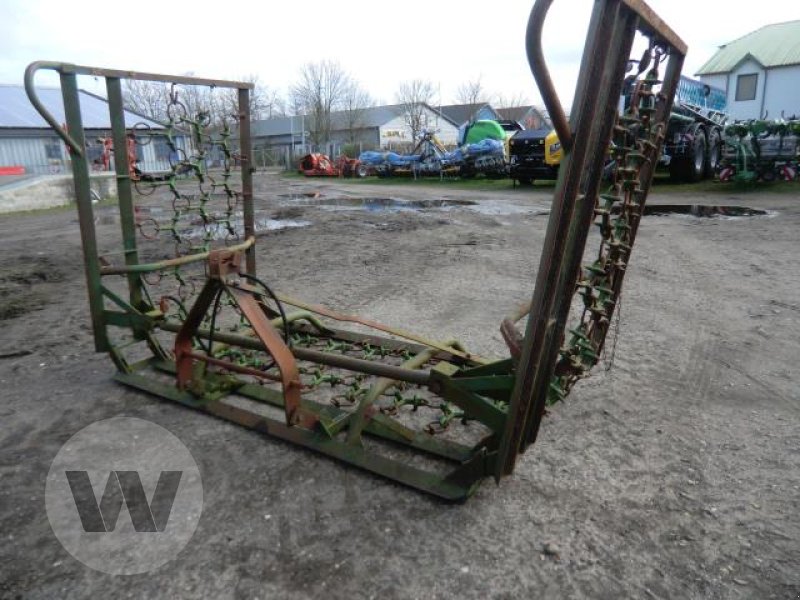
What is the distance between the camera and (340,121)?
56.3 m

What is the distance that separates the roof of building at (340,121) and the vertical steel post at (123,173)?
50883mm

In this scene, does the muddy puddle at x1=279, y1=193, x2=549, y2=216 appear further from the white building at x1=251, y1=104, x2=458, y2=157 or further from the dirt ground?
the white building at x1=251, y1=104, x2=458, y2=157

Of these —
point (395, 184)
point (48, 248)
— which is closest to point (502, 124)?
point (395, 184)

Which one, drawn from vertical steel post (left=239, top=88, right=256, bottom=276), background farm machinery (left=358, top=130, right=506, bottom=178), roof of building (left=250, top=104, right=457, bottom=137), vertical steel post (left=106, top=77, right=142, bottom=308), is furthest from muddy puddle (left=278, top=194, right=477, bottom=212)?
roof of building (left=250, top=104, right=457, bottom=137)

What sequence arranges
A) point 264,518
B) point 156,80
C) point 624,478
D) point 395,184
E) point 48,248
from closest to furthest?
point 264,518 < point 624,478 < point 156,80 < point 48,248 < point 395,184

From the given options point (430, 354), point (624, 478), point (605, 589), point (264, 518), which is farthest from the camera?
point (430, 354)

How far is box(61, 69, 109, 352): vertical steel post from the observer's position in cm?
312

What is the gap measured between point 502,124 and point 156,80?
20268 mm

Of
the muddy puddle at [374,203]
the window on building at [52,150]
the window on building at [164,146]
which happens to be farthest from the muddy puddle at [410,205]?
the window on building at [52,150]

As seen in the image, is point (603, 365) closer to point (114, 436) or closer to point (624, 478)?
point (624, 478)

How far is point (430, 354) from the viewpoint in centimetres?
320

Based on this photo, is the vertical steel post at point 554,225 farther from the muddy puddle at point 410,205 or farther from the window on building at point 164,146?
the muddy puddle at point 410,205

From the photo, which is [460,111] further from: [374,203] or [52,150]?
[374,203]

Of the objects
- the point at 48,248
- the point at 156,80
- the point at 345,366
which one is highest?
the point at 156,80
